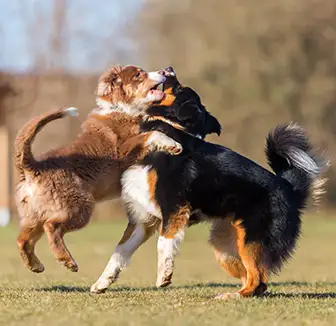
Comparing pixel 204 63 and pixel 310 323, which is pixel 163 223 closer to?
pixel 310 323

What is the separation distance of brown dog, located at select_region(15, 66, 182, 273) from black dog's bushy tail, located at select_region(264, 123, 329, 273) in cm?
95

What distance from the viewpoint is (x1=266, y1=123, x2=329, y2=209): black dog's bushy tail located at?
7605 millimetres

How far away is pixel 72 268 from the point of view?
763 centimetres

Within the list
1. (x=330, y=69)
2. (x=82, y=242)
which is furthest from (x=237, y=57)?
(x=82, y=242)

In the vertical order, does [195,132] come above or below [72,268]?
above

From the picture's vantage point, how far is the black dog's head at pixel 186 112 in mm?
7902

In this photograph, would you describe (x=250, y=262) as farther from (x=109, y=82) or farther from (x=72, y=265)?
(x=109, y=82)

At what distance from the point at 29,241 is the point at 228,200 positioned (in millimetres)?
1881

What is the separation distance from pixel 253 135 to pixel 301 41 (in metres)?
3.77

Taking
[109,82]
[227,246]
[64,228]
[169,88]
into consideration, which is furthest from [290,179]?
[109,82]

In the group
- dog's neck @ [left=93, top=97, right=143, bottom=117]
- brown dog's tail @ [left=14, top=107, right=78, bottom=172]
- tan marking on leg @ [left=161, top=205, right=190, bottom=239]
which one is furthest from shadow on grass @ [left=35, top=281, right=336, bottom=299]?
dog's neck @ [left=93, top=97, right=143, bottom=117]

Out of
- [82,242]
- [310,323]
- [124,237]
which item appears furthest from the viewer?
[82,242]

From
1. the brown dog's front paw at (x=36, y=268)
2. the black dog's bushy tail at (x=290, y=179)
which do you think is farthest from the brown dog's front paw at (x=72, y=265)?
the black dog's bushy tail at (x=290, y=179)

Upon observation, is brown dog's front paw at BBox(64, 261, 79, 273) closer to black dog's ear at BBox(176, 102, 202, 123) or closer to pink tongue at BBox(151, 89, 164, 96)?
black dog's ear at BBox(176, 102, 202, 123)
